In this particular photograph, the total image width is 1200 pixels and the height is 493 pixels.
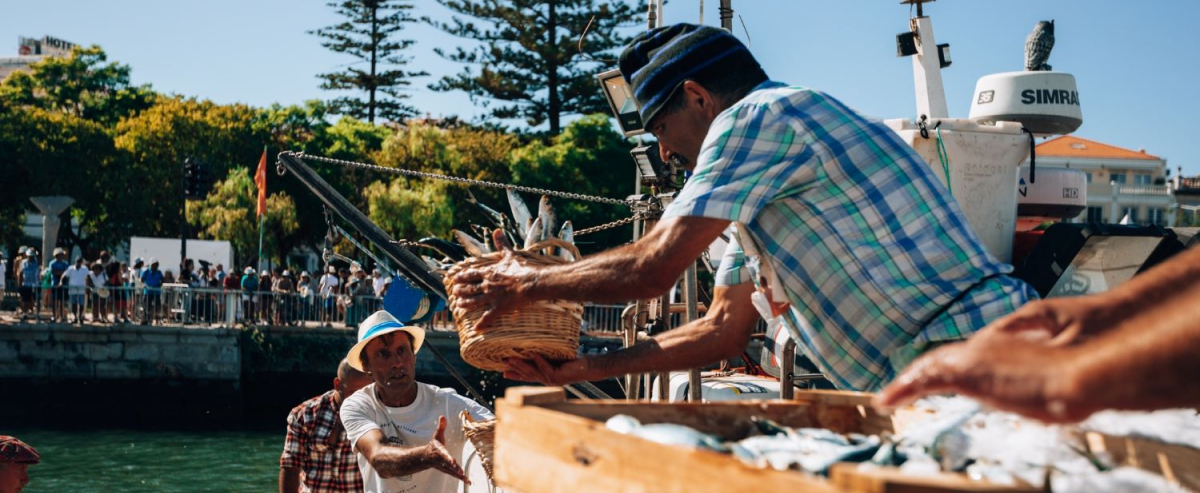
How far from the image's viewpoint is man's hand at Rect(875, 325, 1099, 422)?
4.25 feet

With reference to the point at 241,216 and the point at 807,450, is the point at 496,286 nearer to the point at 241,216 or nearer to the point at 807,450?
the point at 807,450

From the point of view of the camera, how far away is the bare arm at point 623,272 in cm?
235

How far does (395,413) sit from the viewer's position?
5.73m

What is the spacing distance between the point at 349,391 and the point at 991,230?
3.72m

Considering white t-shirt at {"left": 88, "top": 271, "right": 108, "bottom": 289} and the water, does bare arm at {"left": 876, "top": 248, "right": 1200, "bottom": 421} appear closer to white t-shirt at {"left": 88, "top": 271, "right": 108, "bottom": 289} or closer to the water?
the water

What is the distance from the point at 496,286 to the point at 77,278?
2874 centimetres

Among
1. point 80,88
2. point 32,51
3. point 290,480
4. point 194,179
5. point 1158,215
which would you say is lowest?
point 290,480

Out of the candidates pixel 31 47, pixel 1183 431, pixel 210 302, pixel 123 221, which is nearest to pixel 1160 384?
pixel 1183 431

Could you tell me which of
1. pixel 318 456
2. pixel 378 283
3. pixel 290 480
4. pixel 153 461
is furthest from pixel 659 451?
pixel 378 283

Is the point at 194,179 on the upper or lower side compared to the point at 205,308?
upper

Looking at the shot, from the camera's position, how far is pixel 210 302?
2959 centimetres

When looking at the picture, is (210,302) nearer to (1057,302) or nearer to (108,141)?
(108,141)

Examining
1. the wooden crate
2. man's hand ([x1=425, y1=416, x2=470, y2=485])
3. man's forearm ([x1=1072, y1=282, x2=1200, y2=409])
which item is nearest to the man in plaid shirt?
man's hand ([x1=425, y1=416, x2=470, y2=485])

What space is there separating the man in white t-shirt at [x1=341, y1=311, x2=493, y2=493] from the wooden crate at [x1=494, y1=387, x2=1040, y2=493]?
324 centimetres
